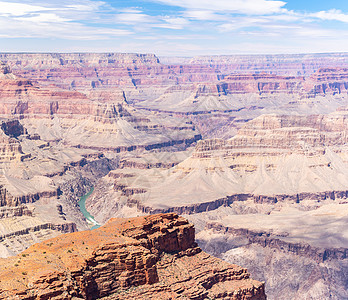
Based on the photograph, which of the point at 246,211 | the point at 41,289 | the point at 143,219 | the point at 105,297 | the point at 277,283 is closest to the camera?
the point at 41,289

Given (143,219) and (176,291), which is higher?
(143,219)

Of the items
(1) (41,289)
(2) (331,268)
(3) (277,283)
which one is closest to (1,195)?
(3) (277,283)

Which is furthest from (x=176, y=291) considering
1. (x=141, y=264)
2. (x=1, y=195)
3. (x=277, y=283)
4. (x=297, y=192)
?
(x=297, y=192)

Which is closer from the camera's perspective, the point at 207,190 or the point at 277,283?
the point at 277,283

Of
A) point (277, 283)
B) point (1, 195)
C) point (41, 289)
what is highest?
point (41, 289)

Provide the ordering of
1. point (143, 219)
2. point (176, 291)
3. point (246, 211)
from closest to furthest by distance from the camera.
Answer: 1. point (176, 291)
2. point (143, 219)
3. point (246, 211)

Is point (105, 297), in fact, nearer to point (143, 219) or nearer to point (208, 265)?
point (143, 219)
